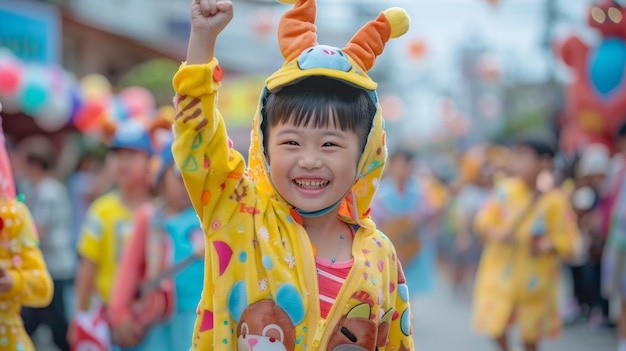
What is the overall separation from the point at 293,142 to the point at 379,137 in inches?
11.6

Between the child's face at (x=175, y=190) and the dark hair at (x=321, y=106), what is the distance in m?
1.91

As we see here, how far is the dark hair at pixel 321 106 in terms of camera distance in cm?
262

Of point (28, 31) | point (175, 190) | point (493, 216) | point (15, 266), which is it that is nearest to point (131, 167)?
point (175, 190)

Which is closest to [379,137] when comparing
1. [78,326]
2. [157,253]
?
[157,253]

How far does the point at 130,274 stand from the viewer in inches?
176

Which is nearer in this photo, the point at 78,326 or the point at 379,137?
the point at 379,137

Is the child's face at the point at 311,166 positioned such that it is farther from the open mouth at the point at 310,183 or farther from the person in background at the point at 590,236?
the person in background at the point at 590,236

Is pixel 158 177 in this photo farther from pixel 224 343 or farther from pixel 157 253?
pixel 224 343

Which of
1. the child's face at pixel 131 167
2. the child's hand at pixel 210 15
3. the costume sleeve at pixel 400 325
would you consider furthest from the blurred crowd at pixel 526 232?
the child's hand at pixel 210 15

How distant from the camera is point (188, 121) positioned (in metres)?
2.46

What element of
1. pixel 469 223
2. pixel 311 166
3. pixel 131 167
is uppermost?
pixel 311 166

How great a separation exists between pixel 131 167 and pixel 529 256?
301 cm

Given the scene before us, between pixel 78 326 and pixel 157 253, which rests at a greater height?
pixel 157 253

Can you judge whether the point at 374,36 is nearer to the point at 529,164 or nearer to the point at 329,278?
the point at 329,278
